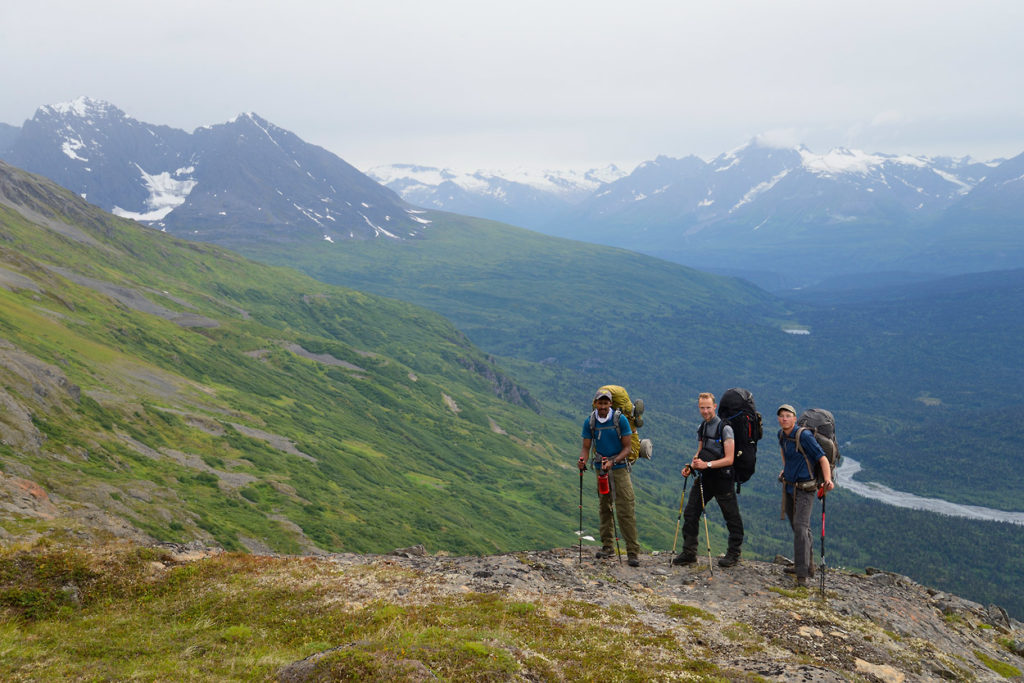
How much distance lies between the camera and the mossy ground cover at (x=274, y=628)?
13047 mm

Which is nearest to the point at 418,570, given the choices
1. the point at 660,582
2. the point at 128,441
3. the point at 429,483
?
the point at 660,582

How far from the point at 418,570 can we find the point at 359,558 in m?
4.43

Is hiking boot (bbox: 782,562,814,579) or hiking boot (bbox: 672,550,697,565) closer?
hiking boot (bbox: 782,562,814,579)

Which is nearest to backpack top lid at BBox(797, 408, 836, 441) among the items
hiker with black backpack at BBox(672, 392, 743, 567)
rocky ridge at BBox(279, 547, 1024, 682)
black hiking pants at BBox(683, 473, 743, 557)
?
hiker with black backpack at BBox(672, 392, 743, 567)

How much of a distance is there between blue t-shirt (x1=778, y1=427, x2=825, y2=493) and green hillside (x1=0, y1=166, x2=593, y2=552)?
29631 millimetres

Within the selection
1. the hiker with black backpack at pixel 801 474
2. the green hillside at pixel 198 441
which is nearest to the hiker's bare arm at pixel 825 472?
the hiker with black backpack at pixel 801 474

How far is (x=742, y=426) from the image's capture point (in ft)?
71.9

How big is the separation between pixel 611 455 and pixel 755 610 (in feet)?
A: 21.5

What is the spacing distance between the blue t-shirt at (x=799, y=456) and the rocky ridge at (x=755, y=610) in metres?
3.91

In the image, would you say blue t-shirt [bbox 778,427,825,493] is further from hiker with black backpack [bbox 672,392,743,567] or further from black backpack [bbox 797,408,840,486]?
hiker with black backpack [bbox 672,392,743,567]

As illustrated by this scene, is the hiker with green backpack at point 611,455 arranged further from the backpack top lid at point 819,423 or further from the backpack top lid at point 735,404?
the backpack top lid at point 819,423

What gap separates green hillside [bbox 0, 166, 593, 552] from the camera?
48875mm

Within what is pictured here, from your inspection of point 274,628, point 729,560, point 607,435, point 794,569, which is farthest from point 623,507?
point 274,628

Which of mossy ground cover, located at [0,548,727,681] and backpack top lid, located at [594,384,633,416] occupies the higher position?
backpack top lid, located at [594,384,633,416]
